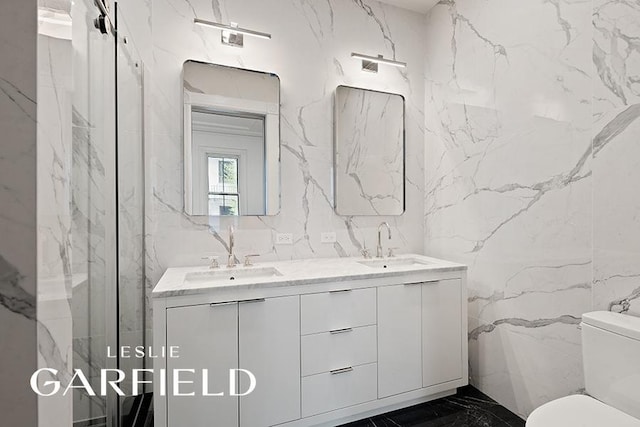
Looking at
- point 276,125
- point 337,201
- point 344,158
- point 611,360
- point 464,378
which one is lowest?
point 464,378

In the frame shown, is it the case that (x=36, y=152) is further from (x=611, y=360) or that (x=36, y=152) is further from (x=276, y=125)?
(x=611, y=360)

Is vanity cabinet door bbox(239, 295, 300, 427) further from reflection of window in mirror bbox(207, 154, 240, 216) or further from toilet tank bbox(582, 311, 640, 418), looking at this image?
toilet tank bbox(582, 311, 640, 418)

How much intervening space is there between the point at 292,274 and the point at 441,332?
3.53ft

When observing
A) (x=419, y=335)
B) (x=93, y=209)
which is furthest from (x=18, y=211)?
(x=419, y=335)

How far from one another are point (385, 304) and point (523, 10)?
6.45 feet

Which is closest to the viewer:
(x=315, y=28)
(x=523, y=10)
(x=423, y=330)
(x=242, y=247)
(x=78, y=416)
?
(x=78, y=416)

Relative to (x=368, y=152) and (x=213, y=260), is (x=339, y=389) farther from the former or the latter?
(x=368, y=152)

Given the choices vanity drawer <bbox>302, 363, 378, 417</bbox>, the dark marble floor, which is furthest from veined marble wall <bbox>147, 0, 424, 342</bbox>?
the dark marble floor

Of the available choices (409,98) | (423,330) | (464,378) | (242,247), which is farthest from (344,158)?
(464,378)

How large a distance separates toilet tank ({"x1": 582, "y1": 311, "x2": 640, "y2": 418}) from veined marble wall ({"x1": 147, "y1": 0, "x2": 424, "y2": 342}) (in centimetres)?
142

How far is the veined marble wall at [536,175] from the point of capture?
155cm

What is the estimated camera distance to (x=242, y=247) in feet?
7.52

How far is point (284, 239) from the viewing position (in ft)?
7.86

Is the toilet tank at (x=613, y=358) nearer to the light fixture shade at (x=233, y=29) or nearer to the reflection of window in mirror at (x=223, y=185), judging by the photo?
the reflection of window in mirror at (x=223, y=185)
